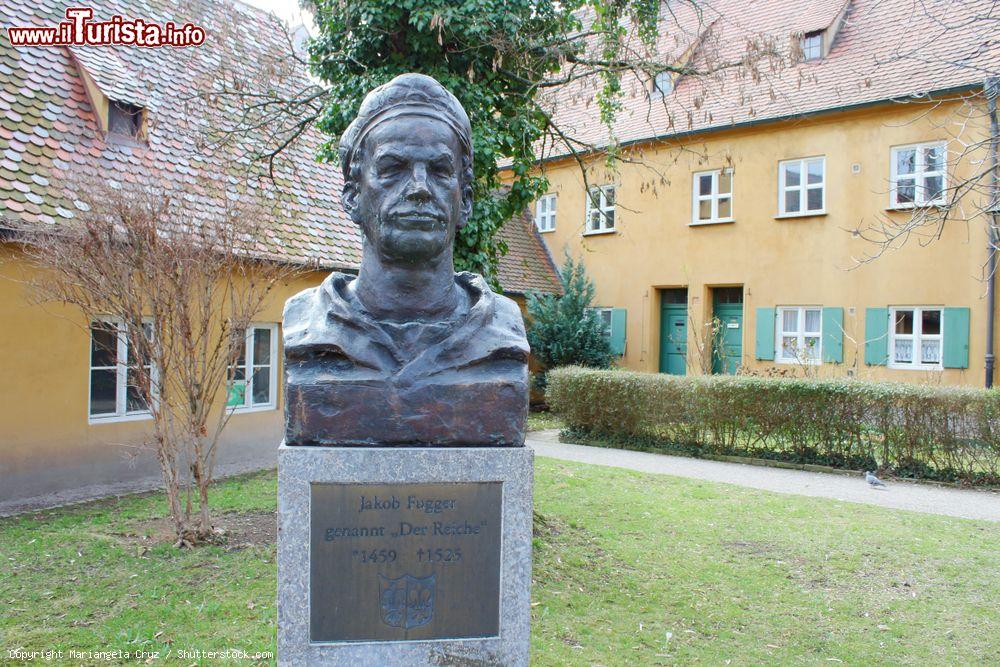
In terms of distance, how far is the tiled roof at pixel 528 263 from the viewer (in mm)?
20703

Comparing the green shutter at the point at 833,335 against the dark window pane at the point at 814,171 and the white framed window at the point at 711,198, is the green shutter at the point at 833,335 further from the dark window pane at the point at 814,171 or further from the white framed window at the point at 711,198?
the white framed window at the point at 711,198

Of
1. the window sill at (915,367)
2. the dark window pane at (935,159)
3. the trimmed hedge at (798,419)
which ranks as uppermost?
the dark window pane at (935,159)

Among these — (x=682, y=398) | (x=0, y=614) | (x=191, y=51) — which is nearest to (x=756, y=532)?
(x=682, y=398)

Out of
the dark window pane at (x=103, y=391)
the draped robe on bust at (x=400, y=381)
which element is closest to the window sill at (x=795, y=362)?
the dark window pane at (x=103, y=391)

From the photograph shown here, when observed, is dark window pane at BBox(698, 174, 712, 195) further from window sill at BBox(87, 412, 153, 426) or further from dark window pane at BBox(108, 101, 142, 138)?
window sill at BBox(87, 412, 153, 426)

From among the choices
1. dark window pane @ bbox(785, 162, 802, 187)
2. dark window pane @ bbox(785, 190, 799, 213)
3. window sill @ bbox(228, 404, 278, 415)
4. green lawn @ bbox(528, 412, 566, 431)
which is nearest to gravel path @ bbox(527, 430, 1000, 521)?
green lawn @ bbox(528, 412, 566, 431)

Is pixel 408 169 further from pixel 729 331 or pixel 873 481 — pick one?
pixel 729 331

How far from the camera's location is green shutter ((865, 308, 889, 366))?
1594 centimetres

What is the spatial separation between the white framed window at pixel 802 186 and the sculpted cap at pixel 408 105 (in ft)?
49.2

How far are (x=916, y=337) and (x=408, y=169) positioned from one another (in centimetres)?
1475

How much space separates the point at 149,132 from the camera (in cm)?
1120

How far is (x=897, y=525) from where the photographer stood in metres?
8.44

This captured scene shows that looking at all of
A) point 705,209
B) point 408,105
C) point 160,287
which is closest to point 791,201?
point 705,209

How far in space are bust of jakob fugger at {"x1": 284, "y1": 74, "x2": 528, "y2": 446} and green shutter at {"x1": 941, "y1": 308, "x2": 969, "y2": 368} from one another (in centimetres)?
1390
